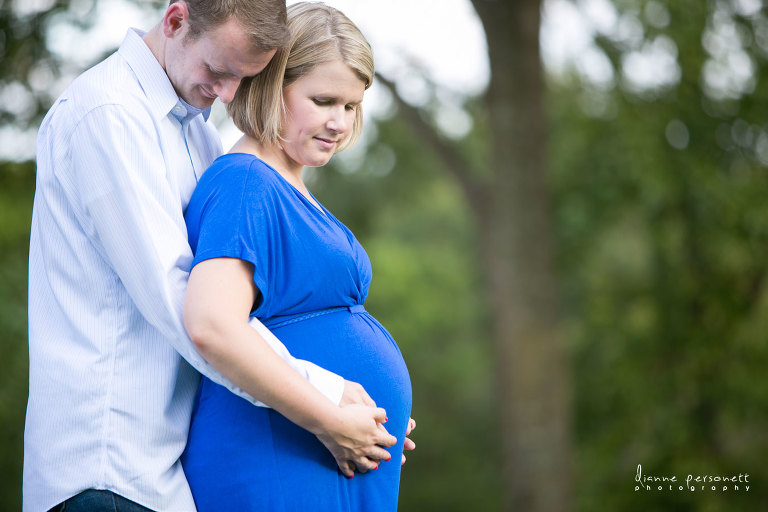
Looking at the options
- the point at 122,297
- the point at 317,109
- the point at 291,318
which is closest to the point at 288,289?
the point at 291,318

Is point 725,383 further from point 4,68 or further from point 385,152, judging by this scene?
point 4,68

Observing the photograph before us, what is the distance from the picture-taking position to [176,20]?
169 centimetres

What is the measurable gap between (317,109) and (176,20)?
1.19ft

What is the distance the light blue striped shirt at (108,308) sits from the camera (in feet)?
4.92

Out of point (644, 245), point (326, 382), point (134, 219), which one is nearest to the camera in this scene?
point (134, 219)

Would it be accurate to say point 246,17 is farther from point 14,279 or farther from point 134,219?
point 14,279

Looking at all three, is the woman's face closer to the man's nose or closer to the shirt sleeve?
the man's nose

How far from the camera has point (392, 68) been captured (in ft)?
22.2

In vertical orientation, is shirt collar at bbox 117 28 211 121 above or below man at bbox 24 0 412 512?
above

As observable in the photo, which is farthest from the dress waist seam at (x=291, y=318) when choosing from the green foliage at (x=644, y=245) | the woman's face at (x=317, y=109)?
the green foliage at (x=644, y=245)

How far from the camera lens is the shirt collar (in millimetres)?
1660

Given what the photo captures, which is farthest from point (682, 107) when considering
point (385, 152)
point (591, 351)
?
point (591, 351)

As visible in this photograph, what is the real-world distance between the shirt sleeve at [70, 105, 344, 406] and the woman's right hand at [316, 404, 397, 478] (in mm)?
168

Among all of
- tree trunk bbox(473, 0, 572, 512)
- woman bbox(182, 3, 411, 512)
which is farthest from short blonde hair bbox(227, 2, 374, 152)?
tree trunk bbox(473, 0, 572, 512)
